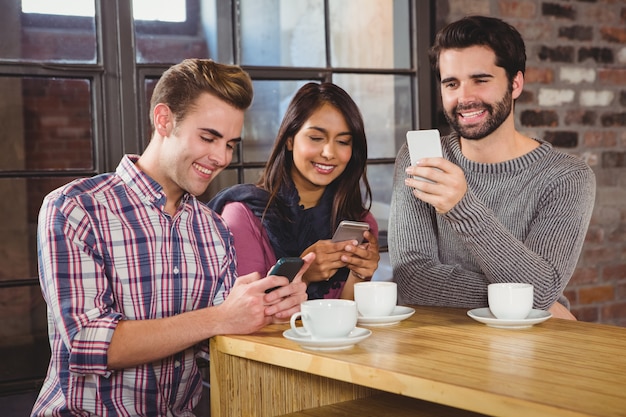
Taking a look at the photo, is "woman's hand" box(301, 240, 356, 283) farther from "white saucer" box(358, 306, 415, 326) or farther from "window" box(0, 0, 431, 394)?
"window" box(0, 0, 431, 394)

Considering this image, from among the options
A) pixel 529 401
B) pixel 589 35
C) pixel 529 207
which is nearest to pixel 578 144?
pixel 589 35

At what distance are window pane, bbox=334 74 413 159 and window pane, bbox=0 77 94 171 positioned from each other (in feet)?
3.42

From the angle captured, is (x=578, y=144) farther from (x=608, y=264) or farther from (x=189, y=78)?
(x=189, y=78)

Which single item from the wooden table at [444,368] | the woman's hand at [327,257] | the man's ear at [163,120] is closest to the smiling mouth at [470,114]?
the woman's hand at [327,257]

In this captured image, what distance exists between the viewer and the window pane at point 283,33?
2.80 metres

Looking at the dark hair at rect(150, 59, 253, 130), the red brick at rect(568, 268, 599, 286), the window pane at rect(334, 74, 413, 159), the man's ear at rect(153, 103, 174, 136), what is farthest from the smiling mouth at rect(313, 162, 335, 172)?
the red brick at rect(568, 268, 599, 286)

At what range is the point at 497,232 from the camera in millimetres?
1843

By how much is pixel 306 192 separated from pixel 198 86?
71 cm

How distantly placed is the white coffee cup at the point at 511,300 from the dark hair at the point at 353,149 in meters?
0.89

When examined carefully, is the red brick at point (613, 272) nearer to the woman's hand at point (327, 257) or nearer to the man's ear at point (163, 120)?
the woman's hand at point (327, 257)

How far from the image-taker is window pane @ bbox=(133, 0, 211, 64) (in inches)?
103

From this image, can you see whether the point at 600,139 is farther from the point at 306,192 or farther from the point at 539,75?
the point at 306,192

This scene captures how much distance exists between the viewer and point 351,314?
1.42 m

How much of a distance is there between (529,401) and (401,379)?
0.23 metres
